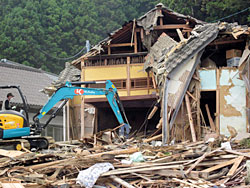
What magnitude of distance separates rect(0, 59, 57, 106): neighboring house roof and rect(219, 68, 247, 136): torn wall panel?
19.8 m

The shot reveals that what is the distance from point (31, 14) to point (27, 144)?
38767mm

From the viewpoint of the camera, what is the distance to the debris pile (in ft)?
41.0

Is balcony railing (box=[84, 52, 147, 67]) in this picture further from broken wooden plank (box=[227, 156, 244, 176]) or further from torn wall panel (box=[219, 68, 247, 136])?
broken wooden plank (box=[227, 156, 244, 176])

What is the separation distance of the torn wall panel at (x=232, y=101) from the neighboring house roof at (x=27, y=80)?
1980 cm

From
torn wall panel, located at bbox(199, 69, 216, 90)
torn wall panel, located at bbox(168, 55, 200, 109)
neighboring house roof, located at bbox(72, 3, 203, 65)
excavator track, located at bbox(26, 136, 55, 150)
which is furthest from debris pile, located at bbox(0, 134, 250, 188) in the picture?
neighboring house roof, located at bbox(72, 3, 203, 65)

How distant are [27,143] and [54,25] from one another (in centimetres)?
3907

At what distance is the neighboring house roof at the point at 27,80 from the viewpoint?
38.7 meters

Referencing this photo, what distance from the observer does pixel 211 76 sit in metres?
20.6

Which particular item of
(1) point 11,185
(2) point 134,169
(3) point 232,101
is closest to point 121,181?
(2) point 134,169

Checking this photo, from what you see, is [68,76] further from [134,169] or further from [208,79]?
[134,169]

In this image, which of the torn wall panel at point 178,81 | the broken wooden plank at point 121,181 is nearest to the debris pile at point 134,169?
the broken wooden plank at point 121,181

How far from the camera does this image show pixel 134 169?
42.9ft

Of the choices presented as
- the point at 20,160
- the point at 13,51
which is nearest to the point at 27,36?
the point at 13,51

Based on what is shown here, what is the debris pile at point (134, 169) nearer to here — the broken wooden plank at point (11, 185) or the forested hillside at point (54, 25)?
the broken wooden plank at point (11, 185)
